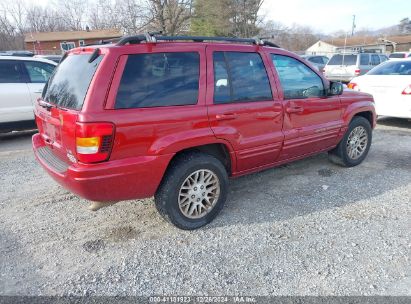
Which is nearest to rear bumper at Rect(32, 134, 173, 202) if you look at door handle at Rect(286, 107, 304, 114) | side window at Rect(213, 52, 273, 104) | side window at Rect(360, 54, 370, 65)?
side window at Rect(213, 52, 273, 104)

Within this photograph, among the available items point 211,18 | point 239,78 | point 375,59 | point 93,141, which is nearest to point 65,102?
point 93,141

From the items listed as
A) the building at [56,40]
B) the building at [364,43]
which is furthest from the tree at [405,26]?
the building at [56,40]

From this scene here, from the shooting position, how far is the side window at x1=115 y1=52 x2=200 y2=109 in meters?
2.74

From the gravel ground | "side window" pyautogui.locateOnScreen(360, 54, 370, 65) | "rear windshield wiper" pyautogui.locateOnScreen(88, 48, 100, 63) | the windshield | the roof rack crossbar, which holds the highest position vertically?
the roof rack crossbar

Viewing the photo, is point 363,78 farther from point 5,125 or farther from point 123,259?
point 5,125

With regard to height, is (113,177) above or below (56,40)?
below

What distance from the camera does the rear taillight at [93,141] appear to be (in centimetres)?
257

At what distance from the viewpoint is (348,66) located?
50.6ft

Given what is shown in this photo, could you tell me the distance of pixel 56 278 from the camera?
2.59 m

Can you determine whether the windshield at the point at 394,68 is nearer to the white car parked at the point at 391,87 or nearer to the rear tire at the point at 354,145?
the white car parked at the point at 391,87

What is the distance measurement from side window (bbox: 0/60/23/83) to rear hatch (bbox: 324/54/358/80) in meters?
13.9

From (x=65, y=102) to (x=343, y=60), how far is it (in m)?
15.8

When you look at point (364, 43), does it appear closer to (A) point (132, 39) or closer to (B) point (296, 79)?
(B) point (296, 79)

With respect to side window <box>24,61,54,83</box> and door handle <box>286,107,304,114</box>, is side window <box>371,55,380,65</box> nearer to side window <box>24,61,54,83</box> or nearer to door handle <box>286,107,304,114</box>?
door handle <box>286,107,304,114</box>
